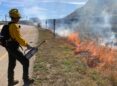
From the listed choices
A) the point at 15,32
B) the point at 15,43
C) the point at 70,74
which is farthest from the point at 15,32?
the point at 70,74

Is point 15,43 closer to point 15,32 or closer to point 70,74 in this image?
point 15,32

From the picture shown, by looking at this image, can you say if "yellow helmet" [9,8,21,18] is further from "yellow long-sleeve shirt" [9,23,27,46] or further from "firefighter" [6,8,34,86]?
"yellow long-sleeve shirt" [9,23,27,46]

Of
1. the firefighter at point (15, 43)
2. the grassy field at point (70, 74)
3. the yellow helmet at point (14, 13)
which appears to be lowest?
the grassy field at point (70, 74)

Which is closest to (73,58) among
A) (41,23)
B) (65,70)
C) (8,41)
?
(65,70)

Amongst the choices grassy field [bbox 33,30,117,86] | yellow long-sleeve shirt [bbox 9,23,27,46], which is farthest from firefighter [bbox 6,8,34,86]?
grassy field [bbox 33,30,117,86]

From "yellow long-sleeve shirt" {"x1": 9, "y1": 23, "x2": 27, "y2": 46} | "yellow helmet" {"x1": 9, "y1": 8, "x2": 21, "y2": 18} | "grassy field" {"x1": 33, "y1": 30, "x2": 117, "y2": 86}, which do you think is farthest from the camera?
"grassy field" {"x1": 33, "y1": 30, "x2": 117, "y2": 86}

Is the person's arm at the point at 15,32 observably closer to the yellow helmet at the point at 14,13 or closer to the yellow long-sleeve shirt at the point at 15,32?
the yellow long-sleeve shirt at the point at 15,32

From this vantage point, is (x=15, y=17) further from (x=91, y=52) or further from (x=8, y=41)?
(x=91, y=52)

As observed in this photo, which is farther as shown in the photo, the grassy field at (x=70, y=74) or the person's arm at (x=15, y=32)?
the grassy field at (x=70, y=74)

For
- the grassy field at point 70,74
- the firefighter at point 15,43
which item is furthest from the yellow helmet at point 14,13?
the grassy field at point 70,74

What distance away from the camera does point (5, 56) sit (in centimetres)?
1919

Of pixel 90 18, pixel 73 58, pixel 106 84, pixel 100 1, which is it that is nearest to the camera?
pixel 106 84

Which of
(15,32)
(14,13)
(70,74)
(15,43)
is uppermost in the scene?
(14,13)

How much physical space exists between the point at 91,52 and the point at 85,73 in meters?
5.05
